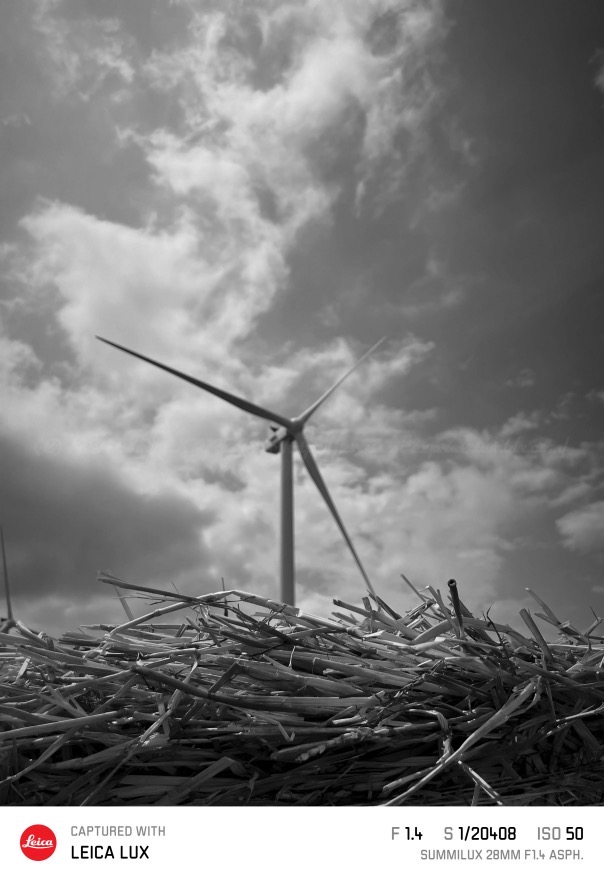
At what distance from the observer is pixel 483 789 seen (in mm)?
1410

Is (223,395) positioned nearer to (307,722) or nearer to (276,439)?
(276,439)

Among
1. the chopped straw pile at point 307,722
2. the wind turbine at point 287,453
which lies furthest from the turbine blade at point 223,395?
the chopped straw pile at point 307,722

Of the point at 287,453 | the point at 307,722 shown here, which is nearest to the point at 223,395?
the point at 287,453

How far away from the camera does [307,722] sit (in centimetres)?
145

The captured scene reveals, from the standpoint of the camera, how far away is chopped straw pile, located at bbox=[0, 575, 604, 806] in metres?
1.42

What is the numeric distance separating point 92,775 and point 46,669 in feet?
1.18

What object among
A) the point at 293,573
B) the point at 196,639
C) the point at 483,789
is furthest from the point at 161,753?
the point at 293,573

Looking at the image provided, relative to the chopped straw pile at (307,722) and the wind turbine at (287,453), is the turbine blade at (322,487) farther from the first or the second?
the chopped straw pile at (307,722)
